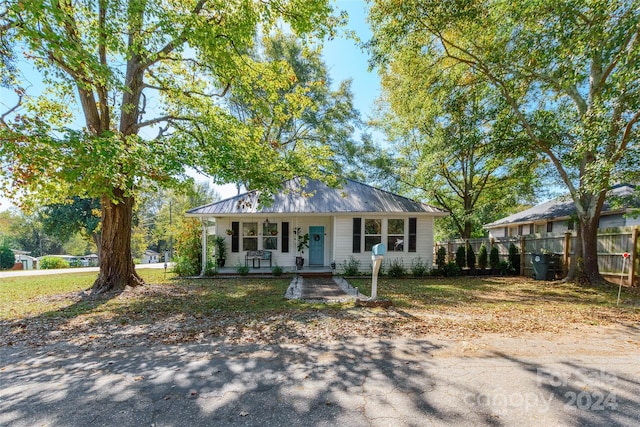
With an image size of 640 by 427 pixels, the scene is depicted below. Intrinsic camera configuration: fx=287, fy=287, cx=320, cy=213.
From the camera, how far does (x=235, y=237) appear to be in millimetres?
13148

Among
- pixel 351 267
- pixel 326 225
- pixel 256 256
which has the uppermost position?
pixel 326 225

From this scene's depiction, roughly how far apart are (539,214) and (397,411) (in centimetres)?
1999

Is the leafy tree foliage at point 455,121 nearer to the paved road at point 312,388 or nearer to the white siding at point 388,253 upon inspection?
the white siding at point 388,253

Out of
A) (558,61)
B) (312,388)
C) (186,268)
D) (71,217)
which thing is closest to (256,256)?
(186,268)

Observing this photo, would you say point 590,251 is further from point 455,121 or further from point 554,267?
point 455,121

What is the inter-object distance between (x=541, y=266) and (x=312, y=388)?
39.8 feet

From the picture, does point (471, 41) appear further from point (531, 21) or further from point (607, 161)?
point (607, 161)

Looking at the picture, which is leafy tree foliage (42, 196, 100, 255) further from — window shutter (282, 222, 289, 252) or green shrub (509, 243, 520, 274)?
green shrub (509, 243, 520, 274)

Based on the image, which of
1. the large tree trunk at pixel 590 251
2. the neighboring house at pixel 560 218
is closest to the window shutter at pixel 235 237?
the large tree trunk at pixel 590 251

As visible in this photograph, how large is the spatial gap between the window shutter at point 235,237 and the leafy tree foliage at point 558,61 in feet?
28.9

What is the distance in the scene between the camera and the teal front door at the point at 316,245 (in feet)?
44.0

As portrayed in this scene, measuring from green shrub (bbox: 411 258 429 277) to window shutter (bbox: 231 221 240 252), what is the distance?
786cm

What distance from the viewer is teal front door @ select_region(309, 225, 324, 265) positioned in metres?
13.4

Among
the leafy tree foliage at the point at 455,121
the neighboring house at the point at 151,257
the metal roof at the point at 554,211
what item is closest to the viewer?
the leafy tree foliage at the point at 455,121
